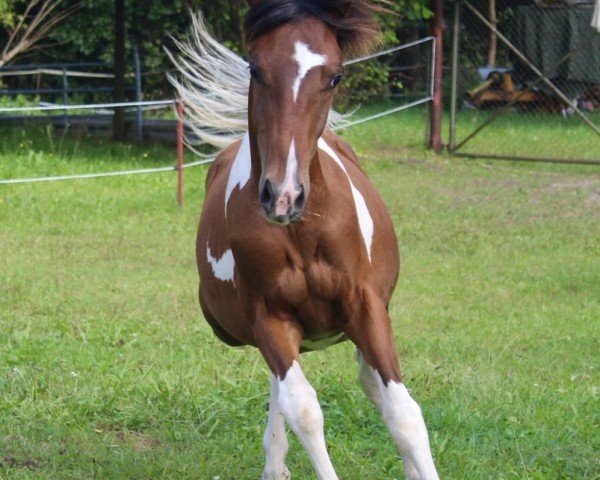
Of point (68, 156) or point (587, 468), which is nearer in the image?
point (587, 468)

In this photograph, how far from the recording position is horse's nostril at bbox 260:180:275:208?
337 centimetres

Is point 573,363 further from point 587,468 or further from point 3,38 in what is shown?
point 3,38

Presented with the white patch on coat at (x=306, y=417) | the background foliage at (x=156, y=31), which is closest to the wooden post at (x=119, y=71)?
the background foliage at (x=156, y=31)

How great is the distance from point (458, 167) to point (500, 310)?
6928 mm

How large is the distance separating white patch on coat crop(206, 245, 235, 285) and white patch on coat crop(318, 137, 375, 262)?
549mm

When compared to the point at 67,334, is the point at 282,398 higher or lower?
higher

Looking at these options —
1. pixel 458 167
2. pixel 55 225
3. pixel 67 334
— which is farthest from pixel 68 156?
pixel 67 334

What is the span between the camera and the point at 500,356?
6535 mm

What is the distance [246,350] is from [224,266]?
2.12 m

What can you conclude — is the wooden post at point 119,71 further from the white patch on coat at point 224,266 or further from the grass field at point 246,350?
the white patch on coat at point 224,266

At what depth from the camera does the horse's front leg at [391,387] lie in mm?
3852

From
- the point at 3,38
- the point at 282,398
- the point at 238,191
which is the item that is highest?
the point at 3,38

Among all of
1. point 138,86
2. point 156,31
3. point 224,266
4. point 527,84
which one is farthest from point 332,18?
point 156,31

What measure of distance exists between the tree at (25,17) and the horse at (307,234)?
459 inches
